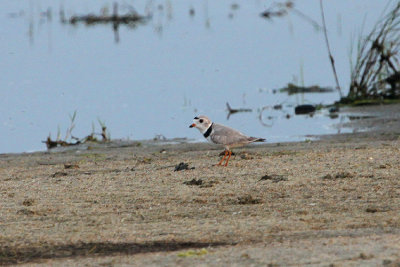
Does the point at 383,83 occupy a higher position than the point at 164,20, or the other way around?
the point at 164,20

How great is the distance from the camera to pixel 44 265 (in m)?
5.52

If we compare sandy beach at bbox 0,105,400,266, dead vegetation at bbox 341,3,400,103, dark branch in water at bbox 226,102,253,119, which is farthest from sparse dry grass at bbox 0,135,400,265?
dark branch in water at bbox 226,102,253,119

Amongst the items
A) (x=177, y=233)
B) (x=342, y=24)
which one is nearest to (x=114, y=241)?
(x=177, y=233)

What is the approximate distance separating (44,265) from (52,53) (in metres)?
18.6

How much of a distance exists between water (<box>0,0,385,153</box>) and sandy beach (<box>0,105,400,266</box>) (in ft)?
13.5

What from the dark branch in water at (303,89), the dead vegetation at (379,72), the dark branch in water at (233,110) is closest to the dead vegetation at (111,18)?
the dark branch in water at (303,89)

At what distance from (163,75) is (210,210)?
1335 centimetres

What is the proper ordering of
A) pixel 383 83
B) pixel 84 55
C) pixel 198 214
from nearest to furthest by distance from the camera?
pixel 198 214
pixel 383 83
pixel 84 55

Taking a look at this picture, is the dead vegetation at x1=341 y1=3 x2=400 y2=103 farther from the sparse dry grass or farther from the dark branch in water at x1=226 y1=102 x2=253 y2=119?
the sparse dry grass

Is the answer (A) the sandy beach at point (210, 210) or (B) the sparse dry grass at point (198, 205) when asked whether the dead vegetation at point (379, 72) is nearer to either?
(A) the sandy beach at point (210, 210)

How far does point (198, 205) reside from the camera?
723 centimetres

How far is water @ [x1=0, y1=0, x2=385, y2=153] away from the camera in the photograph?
49.9ft

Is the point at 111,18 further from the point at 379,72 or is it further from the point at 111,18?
the point at 379,72

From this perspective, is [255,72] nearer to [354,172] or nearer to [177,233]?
[354,172]
